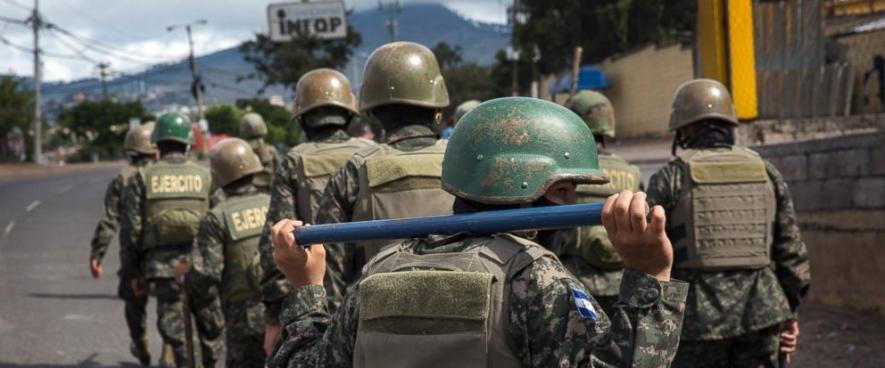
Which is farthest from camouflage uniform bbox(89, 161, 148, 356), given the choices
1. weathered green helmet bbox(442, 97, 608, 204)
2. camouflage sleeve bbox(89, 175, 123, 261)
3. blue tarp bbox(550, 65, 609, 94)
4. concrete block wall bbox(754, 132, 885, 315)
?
blue tarp bbox(550, 65, 609, 94)

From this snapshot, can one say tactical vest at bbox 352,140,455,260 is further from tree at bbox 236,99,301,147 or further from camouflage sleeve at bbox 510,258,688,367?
tree at bbox 236,99,301,147

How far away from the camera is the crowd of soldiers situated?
2.59 meters

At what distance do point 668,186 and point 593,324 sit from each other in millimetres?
3437

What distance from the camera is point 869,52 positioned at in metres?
11.1

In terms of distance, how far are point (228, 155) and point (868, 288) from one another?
469 cm

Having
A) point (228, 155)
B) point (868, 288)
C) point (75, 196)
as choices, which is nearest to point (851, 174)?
point (868, 288)

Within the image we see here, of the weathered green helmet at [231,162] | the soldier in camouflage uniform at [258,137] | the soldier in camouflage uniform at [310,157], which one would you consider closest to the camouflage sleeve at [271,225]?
the soldier in camouflage uniform at [310,157]

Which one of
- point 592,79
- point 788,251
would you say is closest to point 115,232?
point 788,251

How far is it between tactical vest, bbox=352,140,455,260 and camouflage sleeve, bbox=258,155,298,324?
0.67 metres

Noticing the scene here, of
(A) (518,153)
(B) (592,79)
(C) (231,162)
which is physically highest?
(B) (592,79)

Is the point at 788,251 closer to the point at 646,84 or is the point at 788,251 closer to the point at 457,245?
the point at 457,245

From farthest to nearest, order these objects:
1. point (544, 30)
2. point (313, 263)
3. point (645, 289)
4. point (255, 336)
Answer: point (544, 30)
point (255, 336)
point (313, 263)
point (645, 289)

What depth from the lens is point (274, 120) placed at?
70.2 meters

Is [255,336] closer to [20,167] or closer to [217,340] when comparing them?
[217,340]
